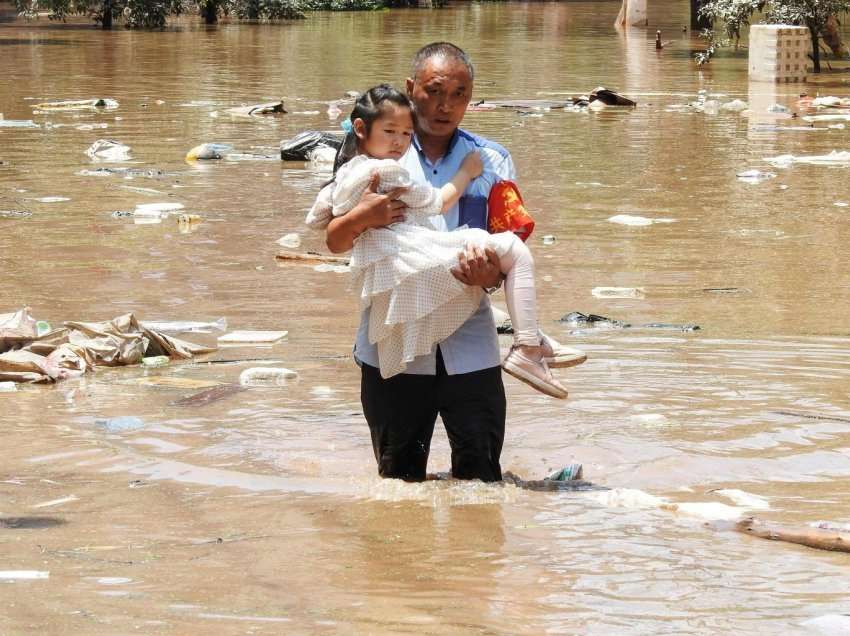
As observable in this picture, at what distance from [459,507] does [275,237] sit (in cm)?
527

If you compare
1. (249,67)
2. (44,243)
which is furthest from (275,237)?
(249,67)

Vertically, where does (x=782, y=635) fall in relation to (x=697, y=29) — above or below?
below

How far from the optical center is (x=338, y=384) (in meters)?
5.60

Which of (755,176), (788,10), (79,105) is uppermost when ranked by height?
(788,10)

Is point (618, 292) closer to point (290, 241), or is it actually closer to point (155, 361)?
point (290, 241)

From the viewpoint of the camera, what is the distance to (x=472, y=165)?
12.1 feet

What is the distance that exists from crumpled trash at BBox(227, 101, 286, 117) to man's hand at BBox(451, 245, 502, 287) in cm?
1246

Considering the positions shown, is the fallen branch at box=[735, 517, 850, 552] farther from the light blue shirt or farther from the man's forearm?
the man's forearm

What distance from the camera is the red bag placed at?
3744 millimetres

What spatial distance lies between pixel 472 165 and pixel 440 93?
206mm

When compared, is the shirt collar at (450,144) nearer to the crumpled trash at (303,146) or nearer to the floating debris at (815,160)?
the floating debris at (815,160)

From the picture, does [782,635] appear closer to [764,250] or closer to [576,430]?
[576,430]

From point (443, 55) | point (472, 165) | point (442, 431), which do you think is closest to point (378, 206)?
point (472, 165)

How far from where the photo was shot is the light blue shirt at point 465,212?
3752 millimetres
